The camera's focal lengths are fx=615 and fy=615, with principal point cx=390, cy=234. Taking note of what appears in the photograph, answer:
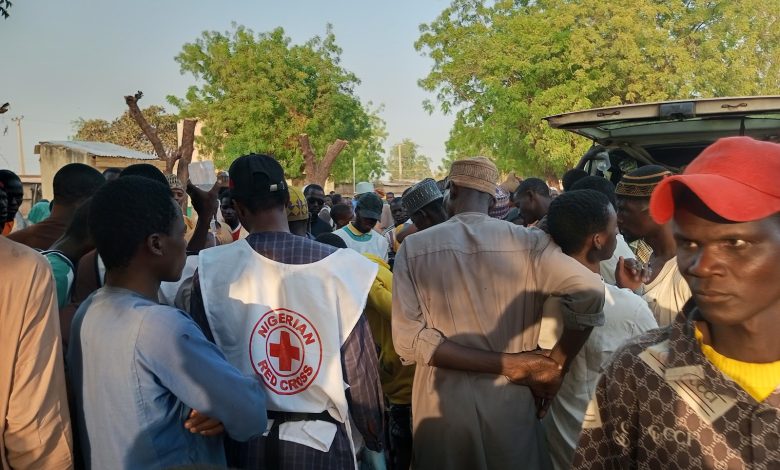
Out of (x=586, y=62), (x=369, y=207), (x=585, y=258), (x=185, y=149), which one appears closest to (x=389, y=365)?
(x=585, y=258)

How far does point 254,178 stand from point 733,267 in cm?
175

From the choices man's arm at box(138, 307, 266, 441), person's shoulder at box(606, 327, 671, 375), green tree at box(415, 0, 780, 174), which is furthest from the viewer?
green tree at box(415, 0, 780, 174)

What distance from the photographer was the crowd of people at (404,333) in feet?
4.42

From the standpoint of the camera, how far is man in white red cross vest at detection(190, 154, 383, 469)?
237 cm

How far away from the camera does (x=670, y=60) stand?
19484mm

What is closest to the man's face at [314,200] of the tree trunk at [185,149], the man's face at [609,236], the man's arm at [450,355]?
the tree trunk at [185,149]

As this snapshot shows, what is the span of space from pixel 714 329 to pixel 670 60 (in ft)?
67.7

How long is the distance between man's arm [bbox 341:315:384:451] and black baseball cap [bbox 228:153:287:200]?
0.64m

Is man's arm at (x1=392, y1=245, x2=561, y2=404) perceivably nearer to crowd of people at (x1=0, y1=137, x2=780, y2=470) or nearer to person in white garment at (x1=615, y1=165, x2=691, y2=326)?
crowd of people at (x1=0, y1=137, x2=780, y2=470)

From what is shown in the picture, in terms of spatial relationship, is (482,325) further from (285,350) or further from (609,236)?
(285,350)

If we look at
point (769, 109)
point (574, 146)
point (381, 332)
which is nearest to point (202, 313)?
point (381, 332)

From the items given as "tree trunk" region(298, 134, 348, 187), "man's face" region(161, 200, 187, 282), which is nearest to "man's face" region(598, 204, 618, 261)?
"man's face" region(161, 200, 187, 282)

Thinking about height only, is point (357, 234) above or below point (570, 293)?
below

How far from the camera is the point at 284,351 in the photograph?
2.38 meters
